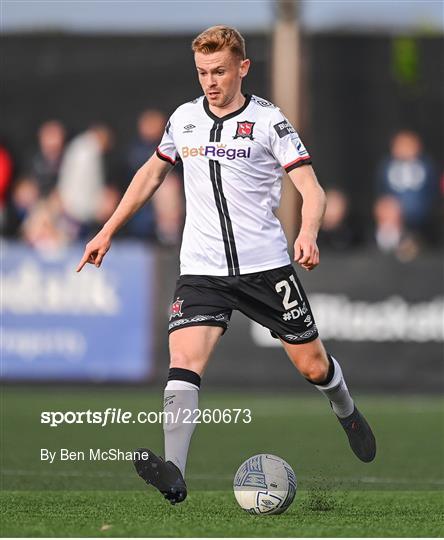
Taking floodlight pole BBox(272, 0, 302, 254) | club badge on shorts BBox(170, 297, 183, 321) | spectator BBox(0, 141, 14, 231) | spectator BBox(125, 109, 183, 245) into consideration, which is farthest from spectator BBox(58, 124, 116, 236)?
club badge on shorts BBox(170, 297, 183, 321)

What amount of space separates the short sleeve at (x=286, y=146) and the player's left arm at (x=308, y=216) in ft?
0.12

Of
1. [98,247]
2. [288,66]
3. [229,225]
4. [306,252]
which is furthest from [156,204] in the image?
[306,252]

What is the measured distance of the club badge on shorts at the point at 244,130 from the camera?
708 centimetres

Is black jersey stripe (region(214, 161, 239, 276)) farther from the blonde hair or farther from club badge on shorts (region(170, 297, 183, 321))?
the blonde hair

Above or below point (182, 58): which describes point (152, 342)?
below

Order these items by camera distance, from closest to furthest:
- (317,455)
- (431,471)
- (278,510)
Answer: (278,510) < (431,471) < (317,455)

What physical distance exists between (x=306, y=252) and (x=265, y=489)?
1.20 metres

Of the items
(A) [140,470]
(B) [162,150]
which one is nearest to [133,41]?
(B) [162,150]

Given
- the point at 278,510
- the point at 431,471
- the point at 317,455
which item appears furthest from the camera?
the point at 317,455

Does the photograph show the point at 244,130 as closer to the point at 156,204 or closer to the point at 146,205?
the point at 156,204

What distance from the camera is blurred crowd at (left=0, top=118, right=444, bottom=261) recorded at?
52.4ft

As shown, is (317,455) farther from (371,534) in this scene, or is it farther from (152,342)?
Answer: (152,342)

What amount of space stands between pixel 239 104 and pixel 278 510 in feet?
6.61

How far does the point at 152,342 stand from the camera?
1481cm
